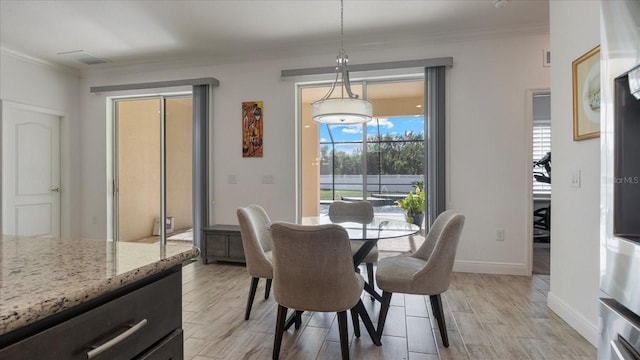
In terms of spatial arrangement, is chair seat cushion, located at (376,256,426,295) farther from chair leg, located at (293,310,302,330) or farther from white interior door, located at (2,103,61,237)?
white interior door, located at (2,103,61,237)

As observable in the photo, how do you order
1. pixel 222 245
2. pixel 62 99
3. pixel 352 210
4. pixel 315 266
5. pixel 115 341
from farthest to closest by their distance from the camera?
pixel 62 99, pixel 222 245, pixel 352 210, pixel 315 266, pixel 115 341

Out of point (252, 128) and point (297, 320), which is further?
point (252, 128)

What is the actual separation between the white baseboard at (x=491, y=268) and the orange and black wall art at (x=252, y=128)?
112 inches

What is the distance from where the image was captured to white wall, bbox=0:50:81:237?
4.36 metres

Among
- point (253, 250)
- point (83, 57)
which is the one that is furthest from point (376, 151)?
point (83, 57)

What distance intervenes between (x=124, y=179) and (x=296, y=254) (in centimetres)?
448

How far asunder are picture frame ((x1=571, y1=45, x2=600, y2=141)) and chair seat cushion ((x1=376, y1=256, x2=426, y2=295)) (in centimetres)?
143

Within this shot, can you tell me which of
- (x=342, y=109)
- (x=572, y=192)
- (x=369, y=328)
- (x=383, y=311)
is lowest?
(x=369, y=328)

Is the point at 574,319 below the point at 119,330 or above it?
below

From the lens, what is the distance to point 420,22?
360 centimetres

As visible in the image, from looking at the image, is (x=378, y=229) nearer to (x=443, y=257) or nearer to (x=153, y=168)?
(x=443, y=257)

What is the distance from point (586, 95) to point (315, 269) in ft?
7.07

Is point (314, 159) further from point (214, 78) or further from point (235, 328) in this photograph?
point (235, 328)

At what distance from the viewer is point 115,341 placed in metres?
0.68
